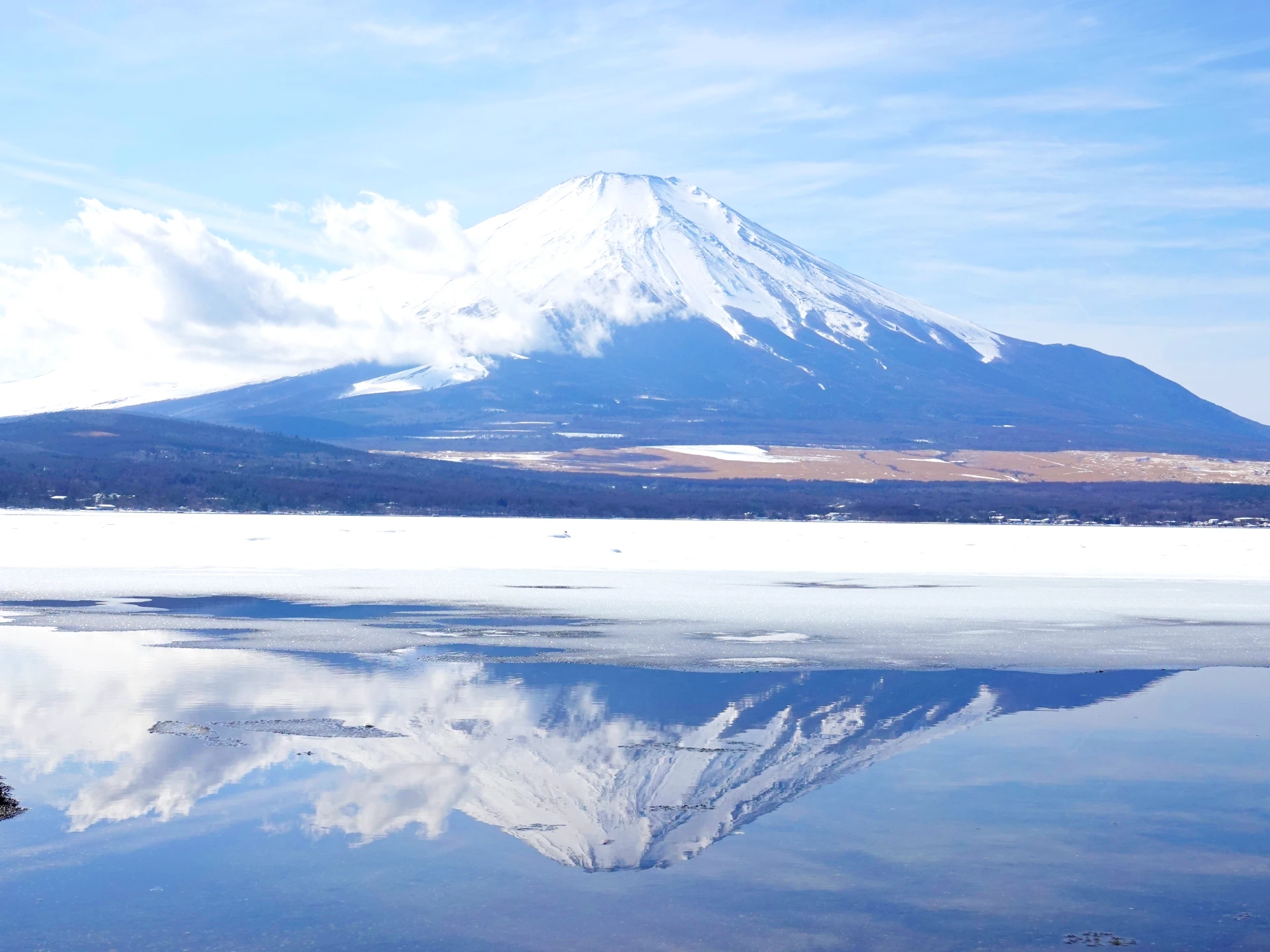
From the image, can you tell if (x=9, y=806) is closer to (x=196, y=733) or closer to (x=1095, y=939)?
(x=196, y=733)

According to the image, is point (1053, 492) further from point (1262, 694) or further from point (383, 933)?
point (383, 933)

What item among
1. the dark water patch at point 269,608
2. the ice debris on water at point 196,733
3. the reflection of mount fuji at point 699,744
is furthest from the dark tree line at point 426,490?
the ice debris on water at point 196,733

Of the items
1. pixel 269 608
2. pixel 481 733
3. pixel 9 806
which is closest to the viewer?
pixel 9 806

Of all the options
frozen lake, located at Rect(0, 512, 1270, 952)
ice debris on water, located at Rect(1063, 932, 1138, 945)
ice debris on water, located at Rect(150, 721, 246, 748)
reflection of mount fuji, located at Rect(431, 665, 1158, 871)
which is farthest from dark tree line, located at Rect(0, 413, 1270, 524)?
ice debris on water, located at Rect(1063, 932, 1138, 945)

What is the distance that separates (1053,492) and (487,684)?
76.5 m

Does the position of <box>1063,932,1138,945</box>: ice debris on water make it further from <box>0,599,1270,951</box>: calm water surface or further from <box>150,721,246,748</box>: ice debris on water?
<box>150,721,246,748</box>: ice debris on water

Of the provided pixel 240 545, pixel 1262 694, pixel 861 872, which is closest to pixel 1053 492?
pixel 240 545

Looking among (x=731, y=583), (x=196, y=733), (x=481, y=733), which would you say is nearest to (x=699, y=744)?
(x=481, y=733)

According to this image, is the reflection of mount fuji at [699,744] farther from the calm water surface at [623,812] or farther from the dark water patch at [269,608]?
the dark water patch at [269,608]

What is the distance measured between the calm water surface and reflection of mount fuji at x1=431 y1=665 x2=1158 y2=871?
0.04 m

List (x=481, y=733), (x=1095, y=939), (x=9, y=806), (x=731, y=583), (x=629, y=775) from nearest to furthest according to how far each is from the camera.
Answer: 1. (x=1095, y=939)
2. (x=9, y=806)
3. (x=629, y=775)
4. (x=481, y=733)
5. (x=731, y=583)

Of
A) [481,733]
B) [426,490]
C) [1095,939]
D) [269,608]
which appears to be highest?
[426,490]

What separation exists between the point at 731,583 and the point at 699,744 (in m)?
15.8

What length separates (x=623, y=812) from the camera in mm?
9008
